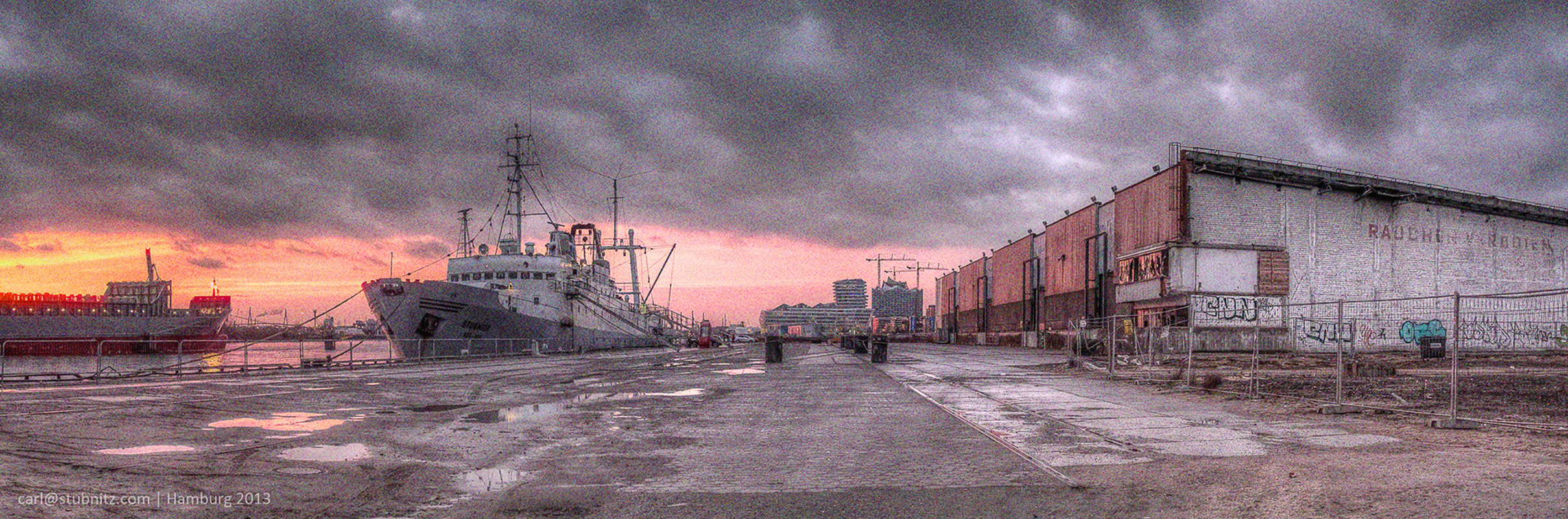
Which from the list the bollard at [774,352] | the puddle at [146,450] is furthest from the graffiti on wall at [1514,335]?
the bollard at [774,352]

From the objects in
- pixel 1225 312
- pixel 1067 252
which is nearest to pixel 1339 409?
pixel 1225 312

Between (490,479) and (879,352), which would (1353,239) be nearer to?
(879,352)

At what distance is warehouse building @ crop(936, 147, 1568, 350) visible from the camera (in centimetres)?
4403

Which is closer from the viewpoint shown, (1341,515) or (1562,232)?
(1341,515)

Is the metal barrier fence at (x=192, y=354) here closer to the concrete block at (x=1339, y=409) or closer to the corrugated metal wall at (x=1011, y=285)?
the concrete block at (x=1339, y=409)

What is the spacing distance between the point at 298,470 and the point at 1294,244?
4949 cm

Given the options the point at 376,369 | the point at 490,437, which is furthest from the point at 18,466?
the point at 376,369

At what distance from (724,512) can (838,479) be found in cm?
142

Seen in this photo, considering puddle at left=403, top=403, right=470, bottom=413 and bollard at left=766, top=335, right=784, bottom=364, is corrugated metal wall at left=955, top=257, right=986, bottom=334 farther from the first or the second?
puddle at left=403, top=403, right=470, bottom=413

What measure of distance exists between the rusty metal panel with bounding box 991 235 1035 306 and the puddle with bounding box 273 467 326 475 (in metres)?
68.2

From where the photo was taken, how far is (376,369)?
28.5 metres

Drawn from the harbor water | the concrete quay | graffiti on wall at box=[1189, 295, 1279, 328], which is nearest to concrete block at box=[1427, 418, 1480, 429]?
the concrete quay

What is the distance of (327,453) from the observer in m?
7.78

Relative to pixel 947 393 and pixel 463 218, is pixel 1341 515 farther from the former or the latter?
pixel 463 218
